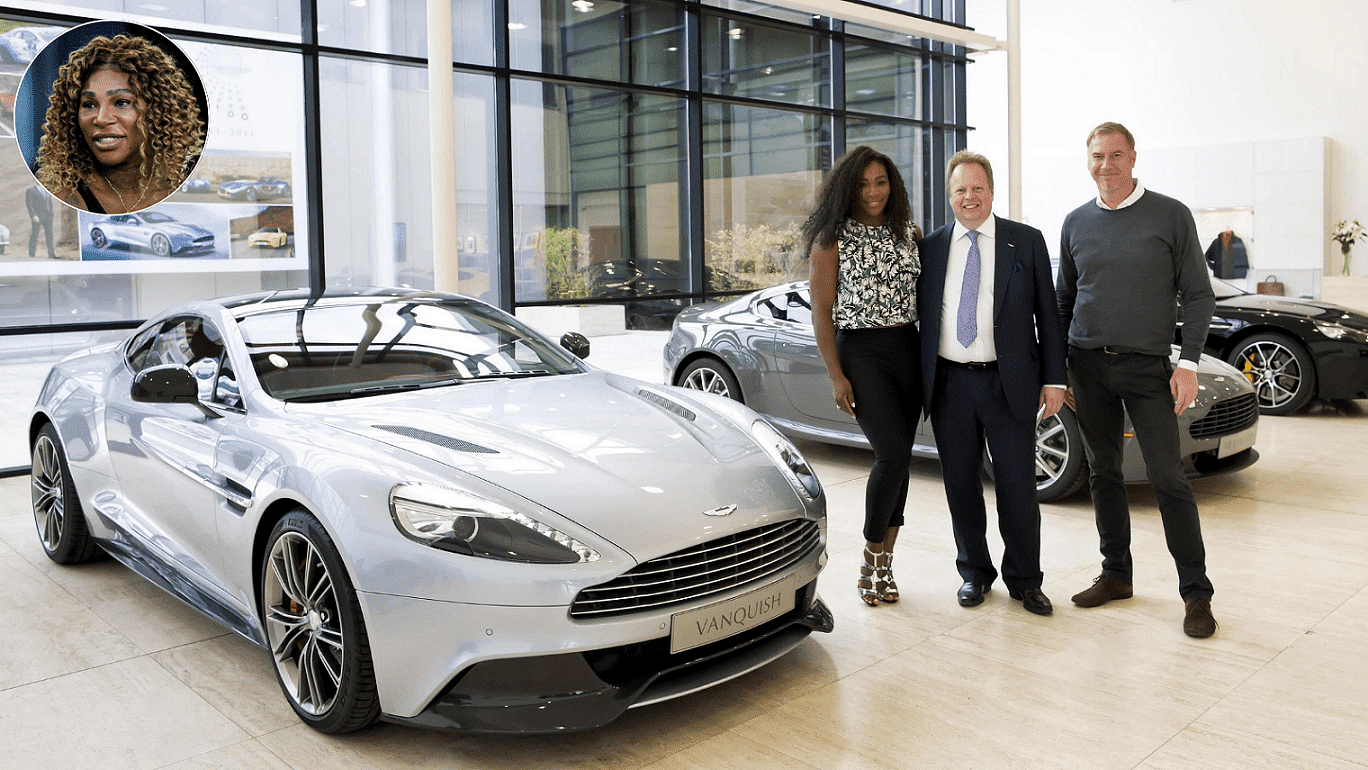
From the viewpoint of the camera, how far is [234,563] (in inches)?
124

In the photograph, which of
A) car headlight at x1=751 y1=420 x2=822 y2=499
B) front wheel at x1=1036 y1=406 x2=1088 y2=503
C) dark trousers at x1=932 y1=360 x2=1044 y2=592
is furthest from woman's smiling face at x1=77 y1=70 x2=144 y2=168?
front wheel at x1=1036 y1=406 x2=1088 y2=503

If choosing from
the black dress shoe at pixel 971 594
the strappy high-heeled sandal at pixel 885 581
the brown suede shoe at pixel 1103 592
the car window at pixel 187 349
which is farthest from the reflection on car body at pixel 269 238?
the brown suede shoe at pixel 1103 592

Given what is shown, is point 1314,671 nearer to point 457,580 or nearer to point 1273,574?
point 1273,574

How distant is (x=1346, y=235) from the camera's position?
1324 cm

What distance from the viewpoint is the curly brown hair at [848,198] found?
148 inches

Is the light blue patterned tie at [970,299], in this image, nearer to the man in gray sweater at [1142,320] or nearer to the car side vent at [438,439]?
the man in gray sweater at [1142,320]

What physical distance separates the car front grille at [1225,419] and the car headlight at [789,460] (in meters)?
2.83

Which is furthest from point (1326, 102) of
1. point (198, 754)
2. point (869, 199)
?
point (198, 754)

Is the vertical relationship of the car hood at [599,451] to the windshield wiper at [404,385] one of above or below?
below

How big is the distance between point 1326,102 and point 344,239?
13.4 metres

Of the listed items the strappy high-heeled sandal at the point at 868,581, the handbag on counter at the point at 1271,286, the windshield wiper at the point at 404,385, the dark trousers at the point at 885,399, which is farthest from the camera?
the handbag on counter at the point at 1271,286

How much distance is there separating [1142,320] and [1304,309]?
5548mm

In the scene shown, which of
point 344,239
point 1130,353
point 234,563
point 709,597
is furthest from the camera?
point 344,239

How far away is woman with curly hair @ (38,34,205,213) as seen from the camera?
6906 mm
